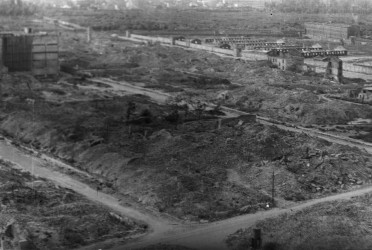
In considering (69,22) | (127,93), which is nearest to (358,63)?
(127,93)

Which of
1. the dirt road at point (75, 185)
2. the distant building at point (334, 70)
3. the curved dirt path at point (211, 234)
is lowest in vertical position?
the dirt road at point (75, 185)

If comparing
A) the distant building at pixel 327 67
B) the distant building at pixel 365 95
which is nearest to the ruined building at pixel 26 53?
the distant building at pixel 327 67

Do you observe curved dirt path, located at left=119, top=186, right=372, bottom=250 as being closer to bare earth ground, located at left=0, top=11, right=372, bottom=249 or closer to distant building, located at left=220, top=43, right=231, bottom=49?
bare earth ground, located at left=0, top=11, right=372, bottom=249

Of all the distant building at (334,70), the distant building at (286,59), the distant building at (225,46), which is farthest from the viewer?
the distant building at (225,46)

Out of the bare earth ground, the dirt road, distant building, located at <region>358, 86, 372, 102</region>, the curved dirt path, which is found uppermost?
distant building, located at <region>358, 86, 372, 102</region>

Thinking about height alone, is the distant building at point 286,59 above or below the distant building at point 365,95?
above

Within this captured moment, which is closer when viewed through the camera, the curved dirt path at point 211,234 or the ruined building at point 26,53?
the curved dirt path at point 211,234

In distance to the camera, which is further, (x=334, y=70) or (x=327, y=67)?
(x=327, y=67)

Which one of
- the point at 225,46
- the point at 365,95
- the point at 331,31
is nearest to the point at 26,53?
the point at 225,46

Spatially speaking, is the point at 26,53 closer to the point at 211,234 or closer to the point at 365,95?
the point at 365,95

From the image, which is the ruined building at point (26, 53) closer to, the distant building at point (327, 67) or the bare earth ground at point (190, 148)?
the bare earth ground at point (190, 148)

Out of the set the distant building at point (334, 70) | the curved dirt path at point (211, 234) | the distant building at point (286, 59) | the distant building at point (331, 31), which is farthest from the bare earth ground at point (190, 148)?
the distant building at point (331, 31)

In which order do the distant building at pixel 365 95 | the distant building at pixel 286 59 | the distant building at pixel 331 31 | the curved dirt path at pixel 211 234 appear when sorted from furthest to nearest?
the distant building at pixel 331 31
the distant building at pixel 286 59
the distant building at pixel 365 95
the curved dirt path at pixel 211 234

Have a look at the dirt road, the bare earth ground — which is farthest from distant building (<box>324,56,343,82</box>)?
the dirt road
